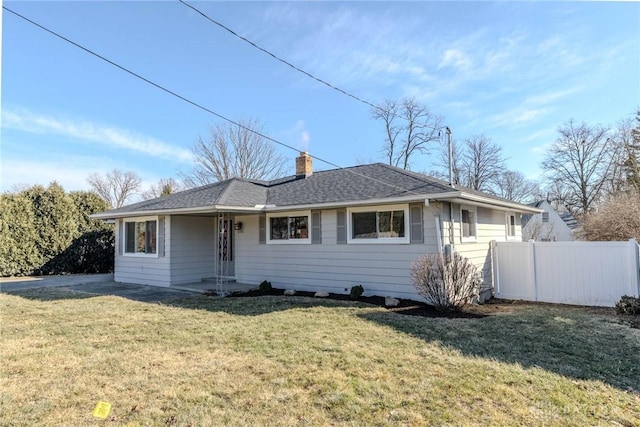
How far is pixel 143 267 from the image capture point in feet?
40.9

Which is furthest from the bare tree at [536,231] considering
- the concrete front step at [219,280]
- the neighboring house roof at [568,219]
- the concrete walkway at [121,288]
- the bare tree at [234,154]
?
the concrete walkway at [121,288]

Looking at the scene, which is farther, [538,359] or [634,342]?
[634,342]

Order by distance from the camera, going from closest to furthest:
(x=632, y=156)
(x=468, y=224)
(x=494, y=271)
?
(x=468, y=224)
(x=494, y=271)
(x=632, y=156)

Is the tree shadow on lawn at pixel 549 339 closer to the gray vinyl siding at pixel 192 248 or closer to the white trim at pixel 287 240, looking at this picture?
the white trim at pixel 287 240

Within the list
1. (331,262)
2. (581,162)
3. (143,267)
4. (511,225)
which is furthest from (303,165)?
(581,162)

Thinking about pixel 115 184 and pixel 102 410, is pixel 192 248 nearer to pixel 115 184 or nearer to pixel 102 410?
pixel 102 410

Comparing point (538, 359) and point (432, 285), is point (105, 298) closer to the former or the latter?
point (432, 285)

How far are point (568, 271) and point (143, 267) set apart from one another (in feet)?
41.1

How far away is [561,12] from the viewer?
8117 mm

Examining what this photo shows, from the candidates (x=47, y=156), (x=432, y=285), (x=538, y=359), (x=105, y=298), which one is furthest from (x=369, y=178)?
(x=47, y=156)

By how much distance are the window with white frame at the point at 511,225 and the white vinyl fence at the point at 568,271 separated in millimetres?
3049

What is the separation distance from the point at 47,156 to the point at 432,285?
18938 mm

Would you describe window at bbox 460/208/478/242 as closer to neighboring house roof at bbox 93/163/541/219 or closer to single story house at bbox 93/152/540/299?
single story house at bbox 93/152/540/299

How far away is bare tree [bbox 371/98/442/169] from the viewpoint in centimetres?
2545
